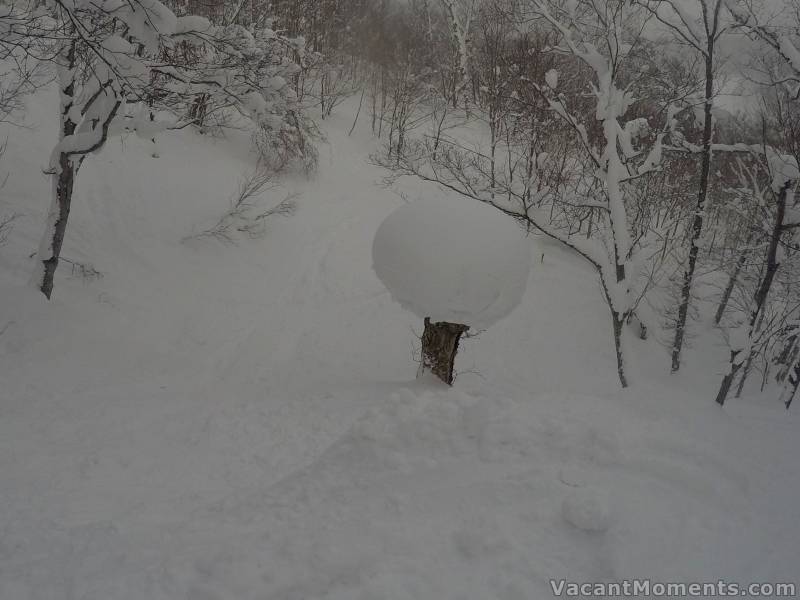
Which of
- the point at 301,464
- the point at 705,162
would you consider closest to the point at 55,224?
the point at 301,464

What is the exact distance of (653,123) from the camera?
55.6 ft

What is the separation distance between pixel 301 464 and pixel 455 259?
2.65 m

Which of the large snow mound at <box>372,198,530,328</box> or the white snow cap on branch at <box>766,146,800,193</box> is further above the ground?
the white snow cap on branch at <box>766,146,800,193</box>

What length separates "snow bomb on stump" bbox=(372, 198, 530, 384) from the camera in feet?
18.4

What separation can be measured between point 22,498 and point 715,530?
4952 millimetres

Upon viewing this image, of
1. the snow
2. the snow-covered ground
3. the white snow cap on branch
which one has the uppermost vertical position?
the white snow cap on branch

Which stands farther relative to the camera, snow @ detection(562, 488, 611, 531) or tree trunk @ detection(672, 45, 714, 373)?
tree trunk @ detection(672, 45, 714, 373)

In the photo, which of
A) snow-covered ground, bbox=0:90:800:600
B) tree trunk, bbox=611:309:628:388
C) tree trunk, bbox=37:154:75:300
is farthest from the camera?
tree trunk, bbox=611:309:628:388

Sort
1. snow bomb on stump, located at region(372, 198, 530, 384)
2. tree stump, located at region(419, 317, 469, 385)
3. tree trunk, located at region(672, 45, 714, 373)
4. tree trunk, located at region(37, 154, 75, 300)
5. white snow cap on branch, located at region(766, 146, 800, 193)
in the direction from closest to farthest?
snow bomb on stump, located at region(372, 198, 530, 384) → tree stump, located at region(419, 317, 469, 385) → tree trunk, located at region(37, 154, 75, 300) → white snow cap on branch, located at region(766, 146, 800, 193) → tree trunk, located at region(672, 45, 714, 373)

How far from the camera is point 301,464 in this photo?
16.9ft

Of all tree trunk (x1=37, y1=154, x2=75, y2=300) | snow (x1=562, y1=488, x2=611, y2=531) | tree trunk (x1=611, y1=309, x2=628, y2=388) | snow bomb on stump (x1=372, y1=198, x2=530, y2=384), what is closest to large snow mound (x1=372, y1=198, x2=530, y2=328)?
snow bomb on stump (x1=372, y1=198, x2=530, y2=384)

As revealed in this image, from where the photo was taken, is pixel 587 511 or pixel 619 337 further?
pixel 619 337

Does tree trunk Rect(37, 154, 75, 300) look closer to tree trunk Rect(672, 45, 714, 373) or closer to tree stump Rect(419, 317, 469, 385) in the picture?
tree stump Rect(419, 317, 469, 385)

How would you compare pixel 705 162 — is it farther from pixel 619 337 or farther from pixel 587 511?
pixel 587 511
